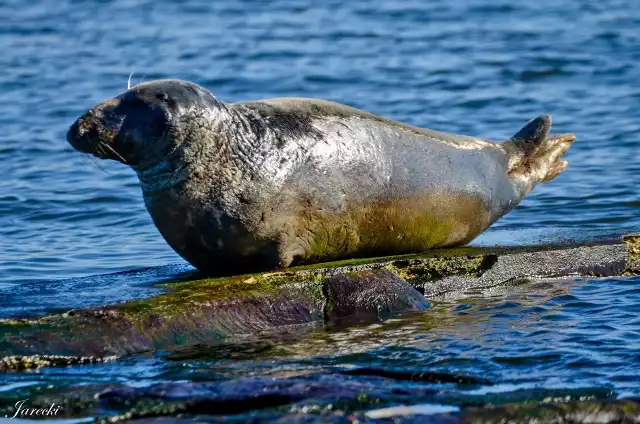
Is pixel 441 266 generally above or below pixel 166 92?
below

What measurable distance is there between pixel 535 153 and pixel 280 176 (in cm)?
214

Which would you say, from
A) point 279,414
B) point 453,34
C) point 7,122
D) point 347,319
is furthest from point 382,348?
point 453,34

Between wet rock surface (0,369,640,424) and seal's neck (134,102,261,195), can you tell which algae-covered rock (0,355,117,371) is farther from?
seal's neck (134,102,261,195)

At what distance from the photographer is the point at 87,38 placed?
62.4 feet

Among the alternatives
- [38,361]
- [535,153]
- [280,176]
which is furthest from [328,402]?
[535,153]

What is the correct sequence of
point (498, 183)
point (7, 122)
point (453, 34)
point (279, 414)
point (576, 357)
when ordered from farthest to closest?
point (453, 34), point (7, 122), point (498, 183), point (576, 357), point (279, 414)

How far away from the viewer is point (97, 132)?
649 cm

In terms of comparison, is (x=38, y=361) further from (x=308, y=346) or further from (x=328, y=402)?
(x=328, y=402)

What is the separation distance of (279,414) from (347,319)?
1764 millimetres

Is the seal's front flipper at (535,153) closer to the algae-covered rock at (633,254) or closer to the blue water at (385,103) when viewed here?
the blue water at (385,103)

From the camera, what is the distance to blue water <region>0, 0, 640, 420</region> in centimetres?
630

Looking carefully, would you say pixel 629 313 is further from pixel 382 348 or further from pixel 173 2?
pixel 173 2

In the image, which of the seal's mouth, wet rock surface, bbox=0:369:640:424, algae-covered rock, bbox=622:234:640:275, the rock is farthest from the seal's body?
wet rock surface, bbox=0:369:640:424

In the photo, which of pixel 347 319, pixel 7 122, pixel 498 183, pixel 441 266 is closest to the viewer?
pixel 347 319
